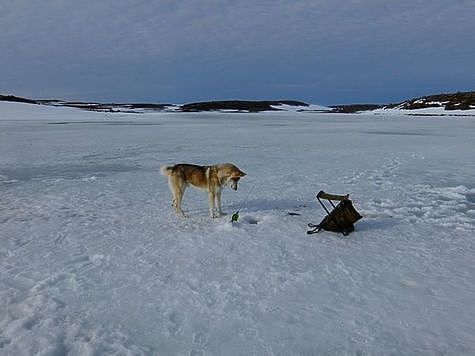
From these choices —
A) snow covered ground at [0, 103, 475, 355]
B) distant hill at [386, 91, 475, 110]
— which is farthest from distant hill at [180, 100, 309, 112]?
snow covered ground at [0, 103, 475, 355]

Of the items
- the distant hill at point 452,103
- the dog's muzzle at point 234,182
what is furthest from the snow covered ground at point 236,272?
the distant hill at point 452,103

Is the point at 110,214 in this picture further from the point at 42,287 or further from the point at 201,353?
the point at 201,353

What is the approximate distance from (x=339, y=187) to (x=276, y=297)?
5566 millimetres

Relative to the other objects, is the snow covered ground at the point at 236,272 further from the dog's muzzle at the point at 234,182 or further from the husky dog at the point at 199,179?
the dog's muzzle at the point at 234,182

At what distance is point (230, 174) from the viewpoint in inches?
A: 273

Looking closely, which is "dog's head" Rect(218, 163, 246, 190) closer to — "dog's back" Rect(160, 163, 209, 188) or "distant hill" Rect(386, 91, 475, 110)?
"dog's back" Rect(160, 163, 209, 188)

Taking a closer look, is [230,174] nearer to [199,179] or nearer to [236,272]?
[199,179]

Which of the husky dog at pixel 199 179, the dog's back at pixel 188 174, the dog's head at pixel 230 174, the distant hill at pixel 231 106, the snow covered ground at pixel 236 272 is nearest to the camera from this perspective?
the snow covered ground at pixel 236 272

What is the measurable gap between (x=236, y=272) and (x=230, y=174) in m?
2.33

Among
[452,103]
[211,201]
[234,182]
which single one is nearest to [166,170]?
[211,201]

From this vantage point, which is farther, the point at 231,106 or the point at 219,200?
the point at 231,106

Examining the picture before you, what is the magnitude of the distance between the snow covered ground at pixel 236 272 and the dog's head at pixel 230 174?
614mm

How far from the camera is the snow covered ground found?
3.59m

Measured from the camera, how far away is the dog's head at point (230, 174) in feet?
22.6
